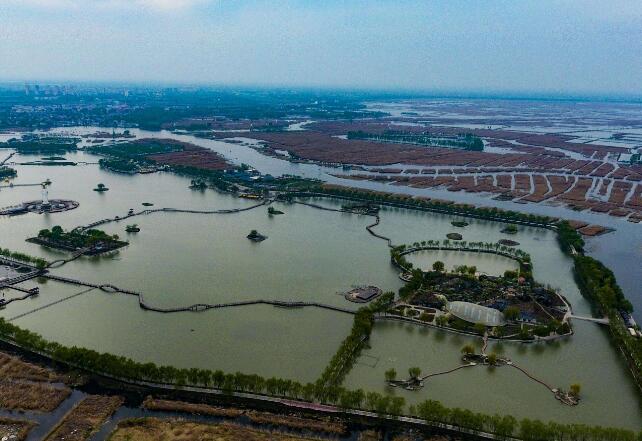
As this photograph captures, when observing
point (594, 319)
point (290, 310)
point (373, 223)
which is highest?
point (594, 319)

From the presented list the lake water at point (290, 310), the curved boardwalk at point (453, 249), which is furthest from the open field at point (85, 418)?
the curved boardwalk at point (453, 249)

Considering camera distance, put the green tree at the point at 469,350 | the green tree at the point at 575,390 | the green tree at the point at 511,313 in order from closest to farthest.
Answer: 1. the green tree at the point at 575,390
2. the green tree at the point at 469,350
3. the green tree at the point at 511,313

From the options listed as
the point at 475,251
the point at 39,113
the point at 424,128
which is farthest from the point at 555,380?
the point at 39,113

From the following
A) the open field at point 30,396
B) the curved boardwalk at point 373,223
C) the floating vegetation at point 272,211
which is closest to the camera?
the open field at point 30,396

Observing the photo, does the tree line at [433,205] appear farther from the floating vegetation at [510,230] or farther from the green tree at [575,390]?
the green tree at [575,390]

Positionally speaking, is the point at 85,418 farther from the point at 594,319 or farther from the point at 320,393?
the point at 594,319

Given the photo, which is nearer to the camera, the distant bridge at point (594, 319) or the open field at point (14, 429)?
the open field at point (14, 429)

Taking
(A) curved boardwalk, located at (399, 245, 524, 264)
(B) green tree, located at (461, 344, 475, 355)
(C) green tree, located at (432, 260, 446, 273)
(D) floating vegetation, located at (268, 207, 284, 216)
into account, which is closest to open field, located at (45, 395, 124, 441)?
(B) green tree, located at (461, 344, 475, 355)

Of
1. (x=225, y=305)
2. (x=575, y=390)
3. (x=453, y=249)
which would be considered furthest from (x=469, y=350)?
(x=453, y=249)

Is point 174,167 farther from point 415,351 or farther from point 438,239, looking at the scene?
point 415,351
